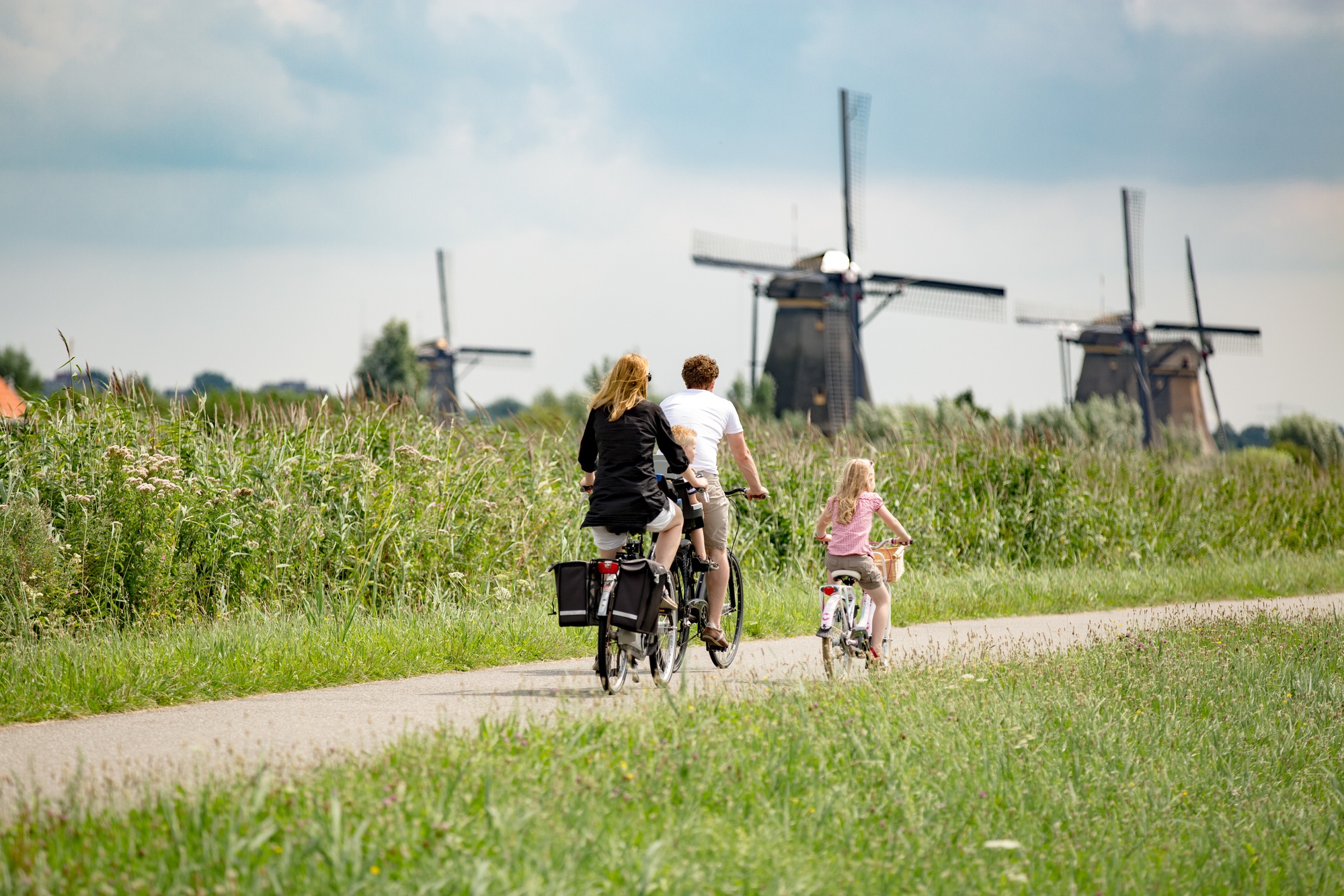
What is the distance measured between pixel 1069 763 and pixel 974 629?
4732mm

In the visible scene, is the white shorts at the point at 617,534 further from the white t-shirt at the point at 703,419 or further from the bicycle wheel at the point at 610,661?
the white t-shirt at the point at 703,419

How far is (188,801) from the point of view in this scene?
3.85 meters

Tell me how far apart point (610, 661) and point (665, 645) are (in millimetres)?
535

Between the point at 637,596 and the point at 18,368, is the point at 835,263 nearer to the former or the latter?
the point at 637,596

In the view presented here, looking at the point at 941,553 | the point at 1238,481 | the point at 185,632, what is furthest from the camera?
the point at 1238,481

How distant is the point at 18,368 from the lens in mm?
73125

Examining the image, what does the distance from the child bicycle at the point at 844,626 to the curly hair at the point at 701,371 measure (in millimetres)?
1533

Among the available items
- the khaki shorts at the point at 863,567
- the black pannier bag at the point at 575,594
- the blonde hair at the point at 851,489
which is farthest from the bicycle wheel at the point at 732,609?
the black pannier bag at the point at 575,594

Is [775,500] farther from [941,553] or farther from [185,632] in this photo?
[185,632]

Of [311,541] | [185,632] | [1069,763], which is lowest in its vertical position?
[1069,763]

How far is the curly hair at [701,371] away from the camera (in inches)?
299

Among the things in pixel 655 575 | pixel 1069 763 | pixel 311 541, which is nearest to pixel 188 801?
pixel 655 575

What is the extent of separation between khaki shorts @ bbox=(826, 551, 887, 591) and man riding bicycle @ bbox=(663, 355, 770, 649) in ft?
2.20

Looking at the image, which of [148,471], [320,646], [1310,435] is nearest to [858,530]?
[320,646]
